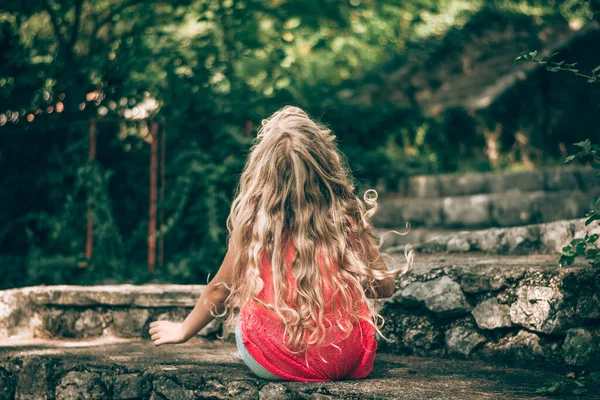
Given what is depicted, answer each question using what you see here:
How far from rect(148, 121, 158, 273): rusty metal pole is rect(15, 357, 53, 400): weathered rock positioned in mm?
1657

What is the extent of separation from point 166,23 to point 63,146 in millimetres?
2099

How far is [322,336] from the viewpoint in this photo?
2.44 m

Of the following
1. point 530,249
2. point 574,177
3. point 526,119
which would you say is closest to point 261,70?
point 526,119

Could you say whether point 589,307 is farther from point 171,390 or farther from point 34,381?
point 34,381

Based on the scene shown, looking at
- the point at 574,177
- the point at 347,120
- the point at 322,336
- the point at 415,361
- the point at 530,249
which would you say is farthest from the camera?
the point at 347,120

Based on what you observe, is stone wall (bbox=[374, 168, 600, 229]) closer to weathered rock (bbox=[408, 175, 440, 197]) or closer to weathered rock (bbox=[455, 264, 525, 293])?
weathered rock (bbox=[408, 175, 440, 197])

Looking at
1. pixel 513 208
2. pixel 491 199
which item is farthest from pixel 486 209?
pixel 513 208

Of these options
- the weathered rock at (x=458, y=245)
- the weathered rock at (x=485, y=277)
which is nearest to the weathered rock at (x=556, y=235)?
the weathered rock at (x=458, y=245)

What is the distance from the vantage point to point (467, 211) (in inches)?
206

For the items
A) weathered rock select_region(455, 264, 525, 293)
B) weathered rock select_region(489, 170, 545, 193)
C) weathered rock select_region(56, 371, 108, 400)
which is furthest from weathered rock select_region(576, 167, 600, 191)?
weathered rock select_region(56, 371, 108, 400)

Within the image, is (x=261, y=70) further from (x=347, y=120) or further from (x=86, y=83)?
(x=86, y=83)

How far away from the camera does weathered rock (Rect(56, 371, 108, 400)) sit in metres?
2.95

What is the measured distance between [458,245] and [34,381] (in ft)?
7.60

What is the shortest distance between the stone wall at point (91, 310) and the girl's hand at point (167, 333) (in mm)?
759
